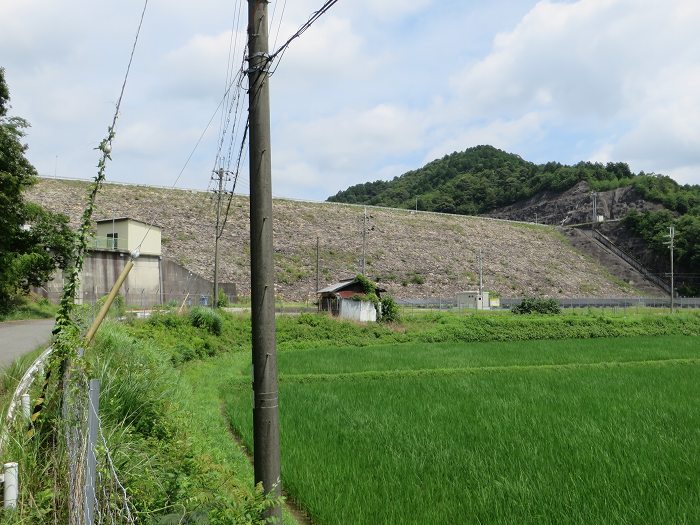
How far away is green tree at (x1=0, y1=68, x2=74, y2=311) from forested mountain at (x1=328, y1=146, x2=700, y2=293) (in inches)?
2890

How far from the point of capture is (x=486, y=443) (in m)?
9.06

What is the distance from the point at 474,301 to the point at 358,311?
57.5 ft

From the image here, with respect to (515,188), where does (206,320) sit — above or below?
below

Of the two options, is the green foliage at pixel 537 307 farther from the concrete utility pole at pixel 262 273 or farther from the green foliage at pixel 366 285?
the concrete utility pole at pixel 262 273

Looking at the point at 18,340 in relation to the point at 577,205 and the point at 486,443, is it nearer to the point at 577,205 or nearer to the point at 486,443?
the point at 486,443

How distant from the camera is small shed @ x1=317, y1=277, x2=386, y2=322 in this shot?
1312 inches

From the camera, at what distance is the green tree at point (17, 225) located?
908 inches

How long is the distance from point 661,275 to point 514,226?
21036 mm

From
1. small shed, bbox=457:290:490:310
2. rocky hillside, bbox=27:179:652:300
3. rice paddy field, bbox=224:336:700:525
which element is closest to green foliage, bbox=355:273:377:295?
small shed, bbox=457:290:490:310

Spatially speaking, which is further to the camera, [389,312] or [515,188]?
[515,188]

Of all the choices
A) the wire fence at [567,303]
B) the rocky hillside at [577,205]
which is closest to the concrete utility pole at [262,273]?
the wire fence at [567,303]

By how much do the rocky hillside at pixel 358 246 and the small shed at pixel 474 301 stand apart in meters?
9.00

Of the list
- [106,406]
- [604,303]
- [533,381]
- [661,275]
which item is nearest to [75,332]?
[106,406]

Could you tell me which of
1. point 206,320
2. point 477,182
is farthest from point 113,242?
point 477,182
